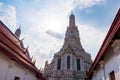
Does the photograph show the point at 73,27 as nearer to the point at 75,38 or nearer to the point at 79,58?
the point at 75,38

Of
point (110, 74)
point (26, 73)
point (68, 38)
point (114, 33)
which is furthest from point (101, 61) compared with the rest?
point (68, 38)

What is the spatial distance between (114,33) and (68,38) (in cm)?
4594

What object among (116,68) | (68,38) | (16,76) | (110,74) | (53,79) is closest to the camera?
(116,68)

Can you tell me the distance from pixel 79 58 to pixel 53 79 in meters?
10.4

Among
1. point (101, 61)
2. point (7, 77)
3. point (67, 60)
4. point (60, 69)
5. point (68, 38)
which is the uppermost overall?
point (68, 38)

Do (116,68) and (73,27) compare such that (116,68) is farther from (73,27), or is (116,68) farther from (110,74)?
(73,27)

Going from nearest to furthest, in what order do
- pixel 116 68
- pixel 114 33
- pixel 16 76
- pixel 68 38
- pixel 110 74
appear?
pixel 114 33 < pixel 116 68 < pixel 110 74 < pixel 16 76 < pixel 68 38

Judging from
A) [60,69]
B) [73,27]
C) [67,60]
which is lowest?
[60,69]

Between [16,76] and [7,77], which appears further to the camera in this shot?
[16,76]

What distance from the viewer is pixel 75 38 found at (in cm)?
5141

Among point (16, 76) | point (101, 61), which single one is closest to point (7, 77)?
point (16, 76)

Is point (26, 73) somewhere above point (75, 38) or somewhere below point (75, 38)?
below

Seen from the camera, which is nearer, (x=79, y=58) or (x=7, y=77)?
(x=7, y=77)

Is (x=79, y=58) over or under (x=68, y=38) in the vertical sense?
under
